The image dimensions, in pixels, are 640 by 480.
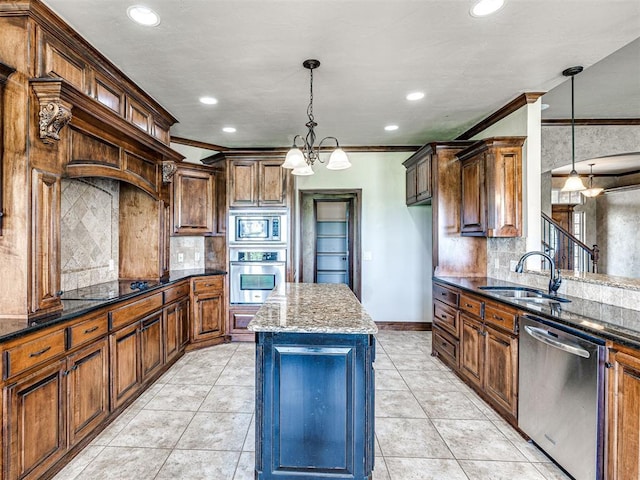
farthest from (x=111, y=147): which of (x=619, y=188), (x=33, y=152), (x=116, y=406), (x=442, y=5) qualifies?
(x=619, y=188)

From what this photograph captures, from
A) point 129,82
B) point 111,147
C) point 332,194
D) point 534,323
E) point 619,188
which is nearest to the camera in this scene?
point 534,323

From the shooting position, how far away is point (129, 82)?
122 inches

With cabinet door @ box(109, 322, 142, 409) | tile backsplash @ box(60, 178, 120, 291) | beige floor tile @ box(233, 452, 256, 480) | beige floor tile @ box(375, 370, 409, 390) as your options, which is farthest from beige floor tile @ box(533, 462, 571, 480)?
tile backsplash @ box(60, 178, 120, 291)

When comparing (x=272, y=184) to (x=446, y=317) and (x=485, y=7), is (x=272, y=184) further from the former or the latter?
(x=485, y=7)

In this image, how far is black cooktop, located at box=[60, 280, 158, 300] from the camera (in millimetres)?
2656

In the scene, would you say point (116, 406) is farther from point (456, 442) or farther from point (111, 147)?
point (456, 442)

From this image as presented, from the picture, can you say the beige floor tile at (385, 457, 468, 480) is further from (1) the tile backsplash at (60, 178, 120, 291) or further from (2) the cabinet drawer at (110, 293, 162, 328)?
(1) the tile backsplash at (60, 178, 120, 291)

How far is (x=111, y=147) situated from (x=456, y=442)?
344 centimetres

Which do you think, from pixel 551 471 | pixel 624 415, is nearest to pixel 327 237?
pixel 551 471

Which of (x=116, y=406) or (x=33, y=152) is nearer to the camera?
(x=33, y=152)

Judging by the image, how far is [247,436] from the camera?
2.46 meters

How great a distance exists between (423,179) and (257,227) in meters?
2.27

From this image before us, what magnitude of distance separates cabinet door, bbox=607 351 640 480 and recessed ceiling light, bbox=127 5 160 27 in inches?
126

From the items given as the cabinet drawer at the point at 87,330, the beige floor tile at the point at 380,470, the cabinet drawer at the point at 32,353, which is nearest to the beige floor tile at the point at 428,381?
the beige floor tile at the point at 380,470
